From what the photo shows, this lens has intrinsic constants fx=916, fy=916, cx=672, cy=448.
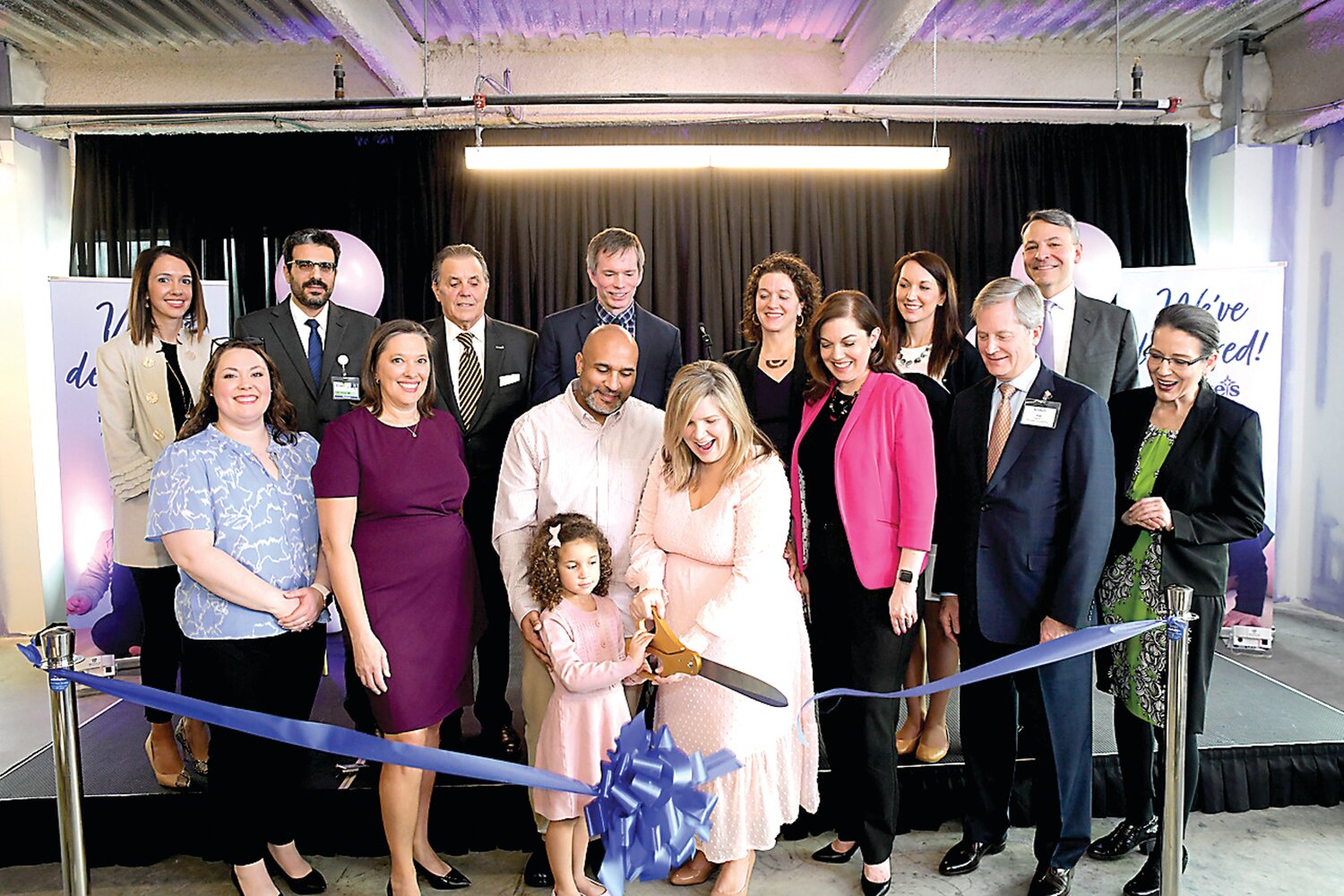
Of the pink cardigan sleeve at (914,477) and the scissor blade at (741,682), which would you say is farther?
the pink cardigan sleeve at (914,477)

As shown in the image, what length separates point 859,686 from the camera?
2.61m

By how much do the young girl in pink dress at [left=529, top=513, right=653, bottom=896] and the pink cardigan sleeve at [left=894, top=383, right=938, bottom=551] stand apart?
84cm

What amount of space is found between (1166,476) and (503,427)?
2100 millimetres

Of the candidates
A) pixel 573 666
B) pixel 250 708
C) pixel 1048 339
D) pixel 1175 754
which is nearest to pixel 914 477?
pixel 1175 754

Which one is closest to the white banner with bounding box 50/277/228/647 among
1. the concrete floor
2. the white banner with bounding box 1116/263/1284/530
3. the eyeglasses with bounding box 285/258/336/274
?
the eyeglasses with bounding box 285/258/336/274

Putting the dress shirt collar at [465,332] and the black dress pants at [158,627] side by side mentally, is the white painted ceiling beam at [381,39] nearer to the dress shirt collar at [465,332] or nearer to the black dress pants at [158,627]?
the dress shirt collar at [465,332]

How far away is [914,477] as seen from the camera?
2.51 m

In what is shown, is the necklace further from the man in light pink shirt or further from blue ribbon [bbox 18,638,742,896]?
blue ribbon [bbox 18,638,742,896]

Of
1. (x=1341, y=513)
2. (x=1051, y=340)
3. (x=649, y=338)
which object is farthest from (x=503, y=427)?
(x=1341, y=513)

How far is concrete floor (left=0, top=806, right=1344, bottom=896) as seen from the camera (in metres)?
2.75

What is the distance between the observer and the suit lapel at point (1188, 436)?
2.57 meters

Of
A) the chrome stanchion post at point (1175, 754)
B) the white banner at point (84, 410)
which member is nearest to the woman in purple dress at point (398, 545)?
the chrome stanchion post at point (1175, 754)

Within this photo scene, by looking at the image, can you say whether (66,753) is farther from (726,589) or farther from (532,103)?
(532,103)

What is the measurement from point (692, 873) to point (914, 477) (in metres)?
1.35
